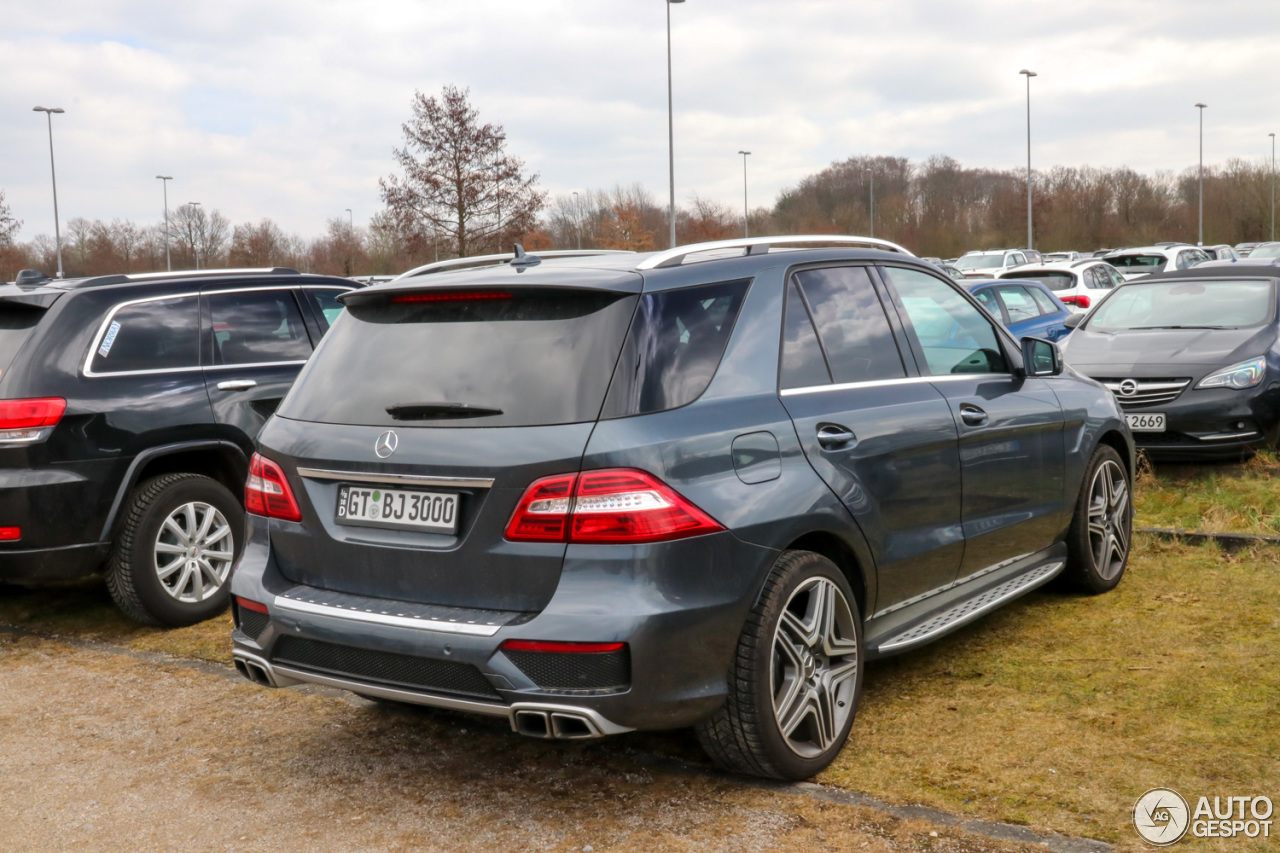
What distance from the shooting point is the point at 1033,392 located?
5.46 m

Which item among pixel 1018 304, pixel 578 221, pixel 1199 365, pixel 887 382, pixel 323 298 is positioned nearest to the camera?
pixel 887 382

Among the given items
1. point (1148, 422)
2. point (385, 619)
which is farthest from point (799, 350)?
point (1148, 422)

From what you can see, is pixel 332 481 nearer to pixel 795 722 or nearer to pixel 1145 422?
pixel 795 722

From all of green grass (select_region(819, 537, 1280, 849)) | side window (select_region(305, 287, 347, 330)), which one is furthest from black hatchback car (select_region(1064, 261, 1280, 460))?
side window (select_region(305, 287, 347, 330))

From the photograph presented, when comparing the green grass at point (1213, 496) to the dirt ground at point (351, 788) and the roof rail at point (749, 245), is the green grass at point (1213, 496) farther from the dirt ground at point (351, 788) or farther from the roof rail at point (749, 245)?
the dirt ground at point (351, 788)

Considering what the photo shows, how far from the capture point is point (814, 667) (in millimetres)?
3959

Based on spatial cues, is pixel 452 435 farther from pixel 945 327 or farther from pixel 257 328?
pixel 257 328

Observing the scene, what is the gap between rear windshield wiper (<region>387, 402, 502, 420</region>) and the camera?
3.60m

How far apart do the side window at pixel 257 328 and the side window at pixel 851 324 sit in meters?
3.69

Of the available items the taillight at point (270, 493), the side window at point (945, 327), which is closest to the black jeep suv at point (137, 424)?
the taillight at point (270, 493)

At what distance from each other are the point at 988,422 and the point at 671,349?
1.85 m

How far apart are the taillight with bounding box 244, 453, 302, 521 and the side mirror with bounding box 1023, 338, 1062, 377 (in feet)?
10.9

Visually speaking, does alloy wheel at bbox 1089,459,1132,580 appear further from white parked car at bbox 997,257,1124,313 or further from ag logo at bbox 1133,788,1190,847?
white parked car at bbox 997,257,1124,313

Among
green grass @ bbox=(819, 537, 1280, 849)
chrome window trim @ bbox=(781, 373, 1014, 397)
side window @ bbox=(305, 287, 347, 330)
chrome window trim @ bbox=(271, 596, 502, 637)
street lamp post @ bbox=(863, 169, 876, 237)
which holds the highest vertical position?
street lamp post @ bbox=(863, 169, 876, 237)
